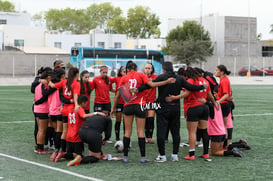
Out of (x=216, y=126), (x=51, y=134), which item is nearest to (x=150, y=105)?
(x=216, y=126)

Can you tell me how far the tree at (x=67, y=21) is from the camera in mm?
127750

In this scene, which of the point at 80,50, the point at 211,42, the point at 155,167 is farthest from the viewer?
the point at 211,42

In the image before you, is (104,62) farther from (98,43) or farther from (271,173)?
(271,173)

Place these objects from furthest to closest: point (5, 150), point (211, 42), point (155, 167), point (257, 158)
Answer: point (211, 42) < point (5, 150) < point (257, 158) < point (155, 167)

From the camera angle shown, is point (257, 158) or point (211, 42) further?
point (211, 42)

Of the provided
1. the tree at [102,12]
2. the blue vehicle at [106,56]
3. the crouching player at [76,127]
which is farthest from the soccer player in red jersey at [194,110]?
the tree at [102,12]

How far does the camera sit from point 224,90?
9.77 meters

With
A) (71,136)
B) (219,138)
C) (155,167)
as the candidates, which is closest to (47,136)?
(71,136)

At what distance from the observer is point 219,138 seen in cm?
955

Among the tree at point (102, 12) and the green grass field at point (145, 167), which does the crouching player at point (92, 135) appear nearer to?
the green grass field at point (145, 167)

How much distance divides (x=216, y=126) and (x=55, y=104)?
329 centimetres

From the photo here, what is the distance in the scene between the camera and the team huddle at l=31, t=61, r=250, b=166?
29.0 feet

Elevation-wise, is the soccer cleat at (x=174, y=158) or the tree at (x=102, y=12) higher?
the tree at (x=102, y=12)

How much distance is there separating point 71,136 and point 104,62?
132 ft
